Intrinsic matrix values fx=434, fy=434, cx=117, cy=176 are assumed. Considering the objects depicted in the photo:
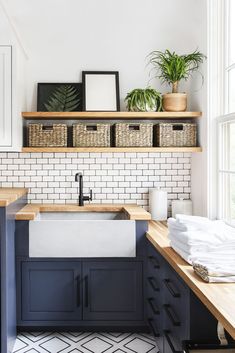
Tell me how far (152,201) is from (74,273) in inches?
40.2

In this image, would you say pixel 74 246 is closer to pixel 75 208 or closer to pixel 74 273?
pixel 74 273

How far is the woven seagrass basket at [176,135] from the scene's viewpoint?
12.5 feet

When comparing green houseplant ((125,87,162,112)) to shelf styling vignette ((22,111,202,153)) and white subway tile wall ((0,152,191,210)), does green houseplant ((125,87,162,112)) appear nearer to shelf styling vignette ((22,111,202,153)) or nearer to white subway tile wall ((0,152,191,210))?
shelf styling vignette ((22,111,202,153))

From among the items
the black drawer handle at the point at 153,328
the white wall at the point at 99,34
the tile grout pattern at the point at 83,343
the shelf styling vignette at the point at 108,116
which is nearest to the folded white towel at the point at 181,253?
the black drawer handle at the point at 153,328

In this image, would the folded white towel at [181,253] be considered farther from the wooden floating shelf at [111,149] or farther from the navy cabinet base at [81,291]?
the wooden floating shelf at [111,149]

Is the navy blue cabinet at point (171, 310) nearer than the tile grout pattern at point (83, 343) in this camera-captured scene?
Yes

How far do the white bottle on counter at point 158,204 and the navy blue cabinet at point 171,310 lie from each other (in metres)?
0.65

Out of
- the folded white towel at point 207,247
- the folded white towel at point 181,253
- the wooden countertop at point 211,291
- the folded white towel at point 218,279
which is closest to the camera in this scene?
the wooden countertop at point 211,291

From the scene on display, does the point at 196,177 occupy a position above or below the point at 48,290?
above

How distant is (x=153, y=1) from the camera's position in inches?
160

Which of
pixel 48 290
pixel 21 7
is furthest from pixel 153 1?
pixel 48 290

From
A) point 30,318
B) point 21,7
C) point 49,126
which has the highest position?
point 21,7

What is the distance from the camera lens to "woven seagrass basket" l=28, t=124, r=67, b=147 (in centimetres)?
380

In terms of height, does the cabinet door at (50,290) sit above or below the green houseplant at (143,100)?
below
